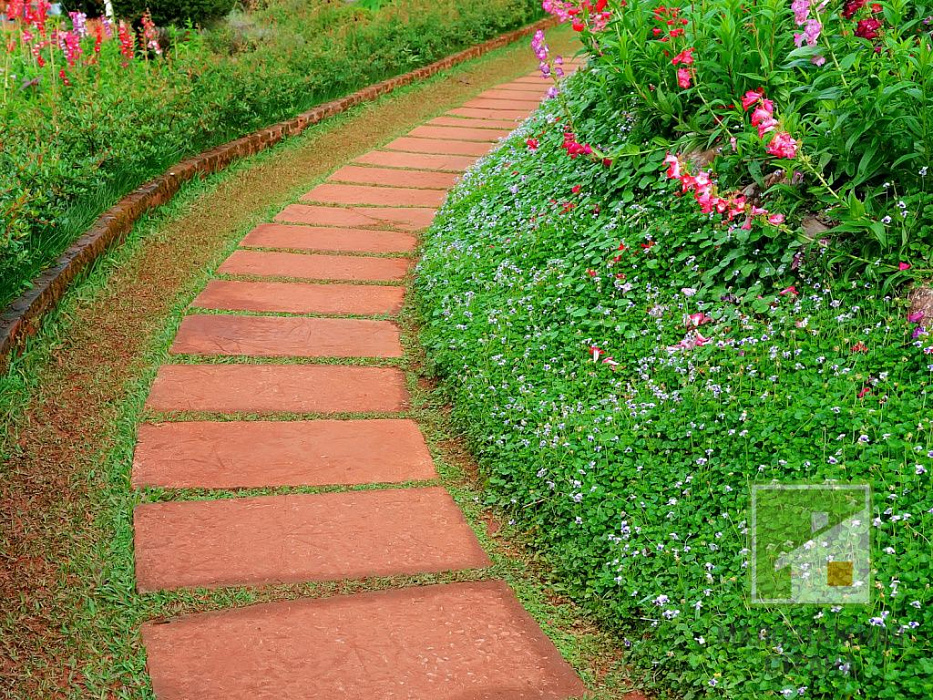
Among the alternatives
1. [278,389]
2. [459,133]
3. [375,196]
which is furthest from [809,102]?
[459,133]

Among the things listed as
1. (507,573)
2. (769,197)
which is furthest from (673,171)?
(507,573)

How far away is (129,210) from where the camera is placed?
188 inches

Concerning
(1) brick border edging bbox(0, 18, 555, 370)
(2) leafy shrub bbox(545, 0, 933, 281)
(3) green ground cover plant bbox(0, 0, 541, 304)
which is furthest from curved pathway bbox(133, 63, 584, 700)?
(2) leafy shrub bbox(545, 0, 933, 281)

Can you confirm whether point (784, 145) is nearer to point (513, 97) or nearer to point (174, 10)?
point (513, 97)

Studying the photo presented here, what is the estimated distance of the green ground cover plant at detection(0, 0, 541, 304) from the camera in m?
4.18

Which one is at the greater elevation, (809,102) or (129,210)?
(809,102)

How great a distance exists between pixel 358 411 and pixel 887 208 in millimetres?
1872

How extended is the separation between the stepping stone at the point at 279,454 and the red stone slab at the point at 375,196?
255 cm

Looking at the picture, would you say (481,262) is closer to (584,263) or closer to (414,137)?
(584,263)

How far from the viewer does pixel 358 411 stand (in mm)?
3373

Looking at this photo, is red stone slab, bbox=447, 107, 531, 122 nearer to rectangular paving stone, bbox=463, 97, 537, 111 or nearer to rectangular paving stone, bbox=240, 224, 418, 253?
rectangular paving stone, bbox=463, 97, 537, 111

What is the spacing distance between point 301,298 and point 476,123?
365 centimetres

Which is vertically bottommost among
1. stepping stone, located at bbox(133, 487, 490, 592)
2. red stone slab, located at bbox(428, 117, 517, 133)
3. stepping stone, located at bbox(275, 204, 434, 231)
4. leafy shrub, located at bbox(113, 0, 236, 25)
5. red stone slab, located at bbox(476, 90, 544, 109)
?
stepping stone, located at bbox(133, 487, 490, 592)

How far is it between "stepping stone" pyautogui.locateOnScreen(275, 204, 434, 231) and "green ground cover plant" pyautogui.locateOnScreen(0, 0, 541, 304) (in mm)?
821
